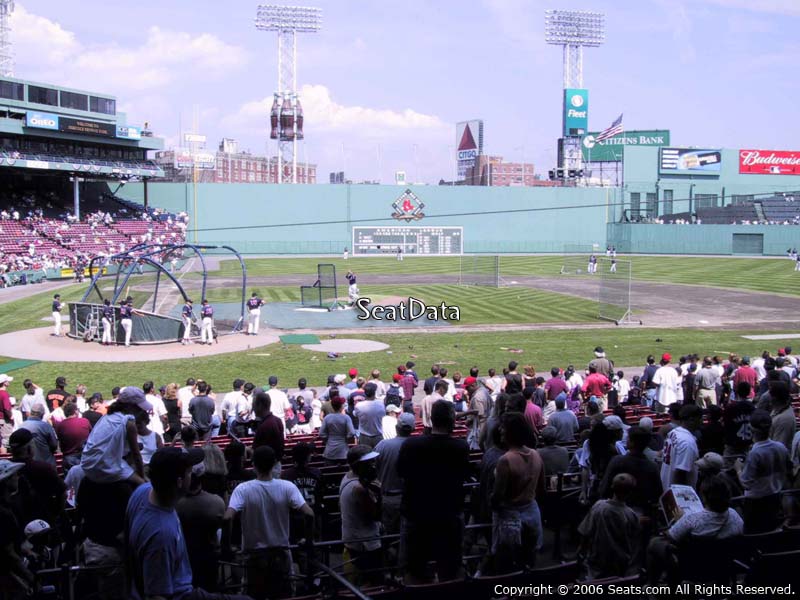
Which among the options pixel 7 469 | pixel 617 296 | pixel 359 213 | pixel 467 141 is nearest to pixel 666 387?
pixel 7 469

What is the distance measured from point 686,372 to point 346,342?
13088 mm

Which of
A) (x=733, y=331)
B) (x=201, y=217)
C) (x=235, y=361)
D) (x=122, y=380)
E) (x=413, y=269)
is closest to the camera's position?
(x=122, y=380)

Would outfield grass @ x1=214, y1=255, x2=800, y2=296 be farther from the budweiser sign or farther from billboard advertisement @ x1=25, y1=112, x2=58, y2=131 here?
the budweiser sign

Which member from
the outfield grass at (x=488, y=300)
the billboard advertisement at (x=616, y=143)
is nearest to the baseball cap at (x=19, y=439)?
the outfield grass at (x=488, y=300)

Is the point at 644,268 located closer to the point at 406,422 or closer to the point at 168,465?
the point at 406,422

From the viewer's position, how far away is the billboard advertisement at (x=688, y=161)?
91562 mm

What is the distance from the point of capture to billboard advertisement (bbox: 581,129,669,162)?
93.8 metres

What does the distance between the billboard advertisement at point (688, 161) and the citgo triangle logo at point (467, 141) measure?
1125 inches

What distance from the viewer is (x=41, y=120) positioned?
2483 inches

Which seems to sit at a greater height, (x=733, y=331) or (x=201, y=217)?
(x=201, y=217)

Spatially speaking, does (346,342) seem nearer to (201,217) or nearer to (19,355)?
(19,355)

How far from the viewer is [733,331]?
→ 98.8 feet

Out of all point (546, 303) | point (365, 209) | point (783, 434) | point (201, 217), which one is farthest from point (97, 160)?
point (783, 434)

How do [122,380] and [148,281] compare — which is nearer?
[122,380]
